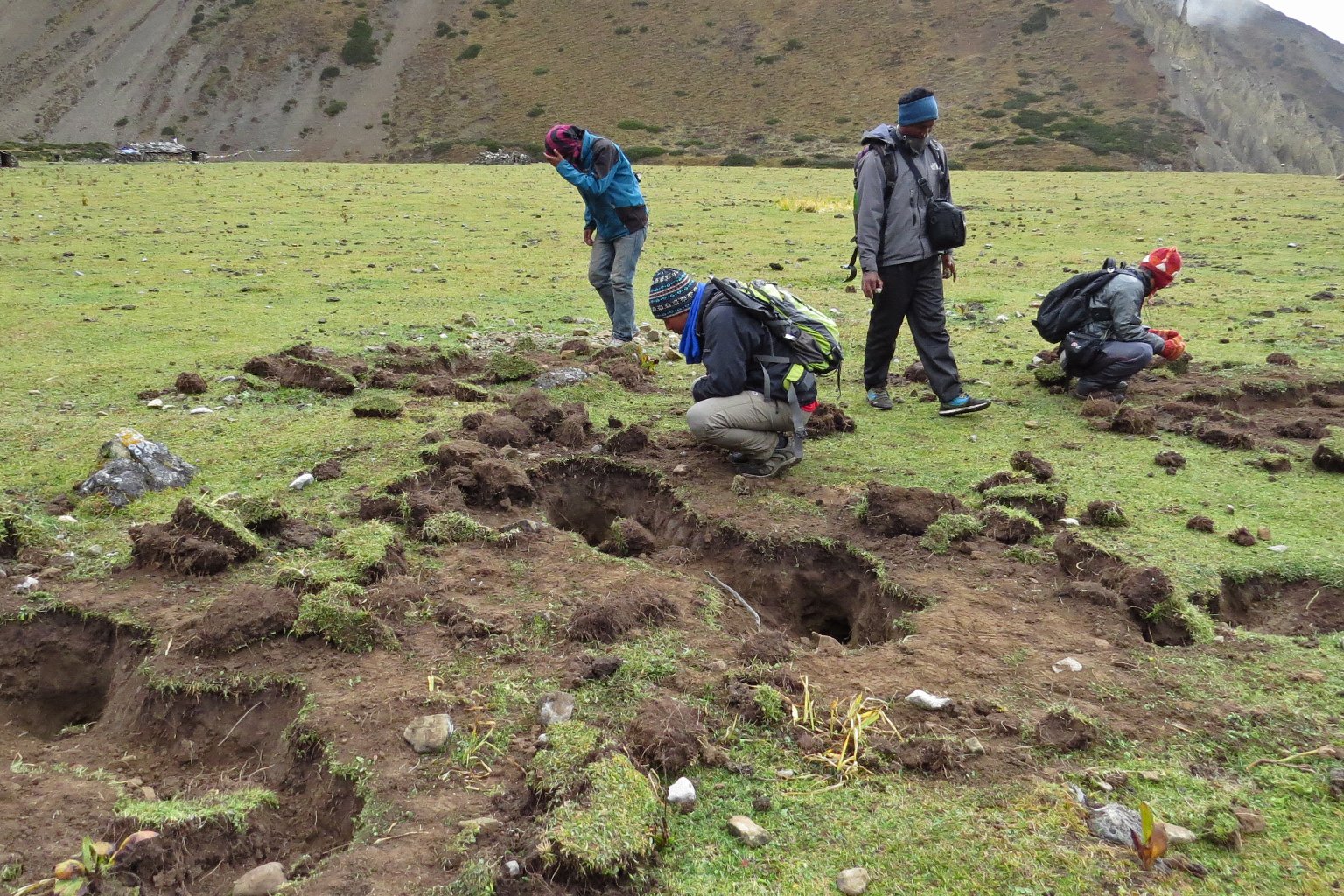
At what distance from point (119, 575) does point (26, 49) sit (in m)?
80.9

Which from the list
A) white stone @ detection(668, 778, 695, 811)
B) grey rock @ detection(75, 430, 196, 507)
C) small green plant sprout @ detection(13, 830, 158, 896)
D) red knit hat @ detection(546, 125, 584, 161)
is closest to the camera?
small green plant sprout @ detection(13, 830, 158, 896)

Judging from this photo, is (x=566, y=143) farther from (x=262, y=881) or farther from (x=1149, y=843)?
(x=1149, y=843)

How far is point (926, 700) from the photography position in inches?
123

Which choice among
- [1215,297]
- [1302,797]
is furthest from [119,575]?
[1215,297]

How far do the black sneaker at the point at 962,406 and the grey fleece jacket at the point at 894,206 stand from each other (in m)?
1.11

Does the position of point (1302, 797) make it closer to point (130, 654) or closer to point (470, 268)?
point (130, 654)

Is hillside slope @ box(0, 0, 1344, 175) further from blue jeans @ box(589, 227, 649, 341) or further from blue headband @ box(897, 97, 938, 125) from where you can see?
blue headband @ box(897, 97, 938, 125)

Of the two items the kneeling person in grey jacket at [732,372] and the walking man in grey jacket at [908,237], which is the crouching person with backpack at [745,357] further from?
the walking man in grey jacket at [908,237]

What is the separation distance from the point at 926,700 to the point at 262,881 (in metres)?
2.22

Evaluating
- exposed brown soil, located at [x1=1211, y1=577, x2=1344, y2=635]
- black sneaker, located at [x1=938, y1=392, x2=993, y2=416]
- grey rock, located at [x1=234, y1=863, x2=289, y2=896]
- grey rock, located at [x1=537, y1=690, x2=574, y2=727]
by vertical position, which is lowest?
grey rock, located at [x1=234, y1=863, x2=289, y2=896]

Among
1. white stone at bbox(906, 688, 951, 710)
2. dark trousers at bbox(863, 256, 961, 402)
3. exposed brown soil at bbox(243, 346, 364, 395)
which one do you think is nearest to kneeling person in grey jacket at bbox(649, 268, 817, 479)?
dark trousers at bbox(863, 256, 961, 402)

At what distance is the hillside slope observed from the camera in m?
53.8

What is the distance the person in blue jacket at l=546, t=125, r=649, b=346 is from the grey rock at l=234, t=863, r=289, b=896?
6.11 m

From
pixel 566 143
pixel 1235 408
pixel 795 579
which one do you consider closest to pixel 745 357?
pixel 795 579
